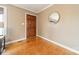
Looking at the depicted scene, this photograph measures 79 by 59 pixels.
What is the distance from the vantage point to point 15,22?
4684 mm

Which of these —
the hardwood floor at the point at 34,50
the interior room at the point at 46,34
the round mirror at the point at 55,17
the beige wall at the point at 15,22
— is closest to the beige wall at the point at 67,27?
the interior room at the point at 46,34

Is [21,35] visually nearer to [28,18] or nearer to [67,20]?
[28,18]

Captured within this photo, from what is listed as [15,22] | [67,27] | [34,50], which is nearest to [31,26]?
[15,22]

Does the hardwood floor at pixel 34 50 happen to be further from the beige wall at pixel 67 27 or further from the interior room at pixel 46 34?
the beige wall at pixel 67 27

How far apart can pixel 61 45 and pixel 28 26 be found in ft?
8.92

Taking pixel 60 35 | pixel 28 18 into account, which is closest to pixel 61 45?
pixel 60 35

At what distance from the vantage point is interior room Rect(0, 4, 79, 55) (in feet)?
10.7

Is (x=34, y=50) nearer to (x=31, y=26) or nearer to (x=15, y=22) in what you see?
(x=15, y=22)

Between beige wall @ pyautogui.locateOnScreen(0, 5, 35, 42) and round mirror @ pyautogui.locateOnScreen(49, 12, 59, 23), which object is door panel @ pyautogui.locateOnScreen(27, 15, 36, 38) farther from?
round mirror @ pyautogui.locateOnScreen(49, 12, 59, 23)

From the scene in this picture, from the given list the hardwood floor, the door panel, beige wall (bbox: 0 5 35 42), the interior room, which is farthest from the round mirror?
the door panel

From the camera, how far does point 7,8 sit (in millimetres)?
4172

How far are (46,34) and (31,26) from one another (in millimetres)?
1345

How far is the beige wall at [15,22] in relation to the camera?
434cm

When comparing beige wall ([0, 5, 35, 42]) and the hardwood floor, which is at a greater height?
beige wall ([0, 5, 35, 42])
